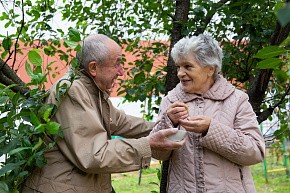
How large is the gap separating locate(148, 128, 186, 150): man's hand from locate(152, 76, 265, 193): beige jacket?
8cm

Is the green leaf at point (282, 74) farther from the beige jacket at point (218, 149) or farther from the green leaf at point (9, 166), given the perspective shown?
the green leaf at point (9, 166)

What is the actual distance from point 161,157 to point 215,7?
3.84 ft

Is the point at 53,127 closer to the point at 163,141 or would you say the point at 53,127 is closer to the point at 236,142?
the point at 163,141

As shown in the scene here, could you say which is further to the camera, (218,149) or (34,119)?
(218,149)

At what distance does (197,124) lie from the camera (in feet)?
6.51

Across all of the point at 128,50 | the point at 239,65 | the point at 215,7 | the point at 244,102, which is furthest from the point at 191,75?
the point at 128,50

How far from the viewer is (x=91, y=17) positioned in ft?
12.6

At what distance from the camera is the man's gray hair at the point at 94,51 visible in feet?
6.87

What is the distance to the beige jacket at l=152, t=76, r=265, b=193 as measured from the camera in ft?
6.49

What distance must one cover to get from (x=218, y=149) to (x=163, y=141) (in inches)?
9.4

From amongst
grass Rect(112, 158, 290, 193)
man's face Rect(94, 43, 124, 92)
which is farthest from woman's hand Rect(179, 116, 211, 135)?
grass Rect(112, 158, 290, 193)

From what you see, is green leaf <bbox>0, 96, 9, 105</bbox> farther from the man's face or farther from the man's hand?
the man's hand

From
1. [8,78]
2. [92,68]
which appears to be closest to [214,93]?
[92,68]

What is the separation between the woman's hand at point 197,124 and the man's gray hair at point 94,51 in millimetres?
466
